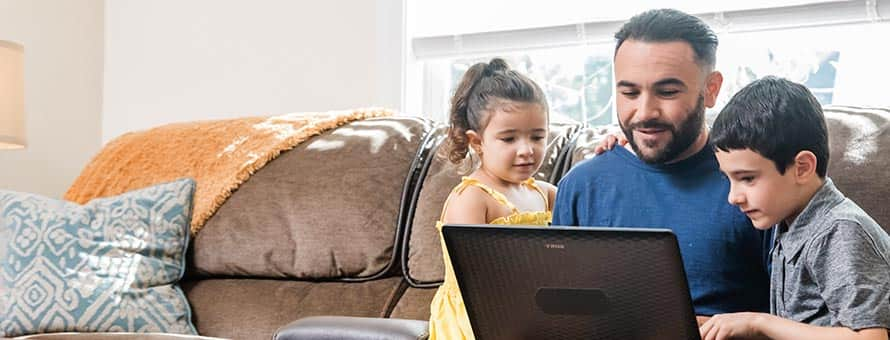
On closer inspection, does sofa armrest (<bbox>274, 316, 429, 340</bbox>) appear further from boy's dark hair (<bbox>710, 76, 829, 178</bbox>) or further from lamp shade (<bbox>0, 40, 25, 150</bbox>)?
lamp shade (<bbox>0, 40, 25, 150</bbox>)

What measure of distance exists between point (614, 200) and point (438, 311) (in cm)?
51

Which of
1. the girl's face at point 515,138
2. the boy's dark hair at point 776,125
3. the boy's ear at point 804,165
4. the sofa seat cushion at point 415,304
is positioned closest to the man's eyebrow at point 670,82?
the boy's dark hair at point 776,125

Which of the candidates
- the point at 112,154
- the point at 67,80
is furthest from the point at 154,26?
the point at 112,154

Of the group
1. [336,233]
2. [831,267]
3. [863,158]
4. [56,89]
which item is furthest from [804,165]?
[56,89]

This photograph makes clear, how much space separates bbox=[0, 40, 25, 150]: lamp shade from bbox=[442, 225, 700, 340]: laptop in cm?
175

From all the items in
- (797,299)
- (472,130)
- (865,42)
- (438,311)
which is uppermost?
(865,42)

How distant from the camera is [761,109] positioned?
150 centimetres

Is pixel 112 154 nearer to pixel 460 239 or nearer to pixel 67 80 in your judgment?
pixel 67 80

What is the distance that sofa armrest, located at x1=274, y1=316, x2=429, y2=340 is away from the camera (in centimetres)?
175

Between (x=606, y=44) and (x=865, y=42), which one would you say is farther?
(x=606, y=44)

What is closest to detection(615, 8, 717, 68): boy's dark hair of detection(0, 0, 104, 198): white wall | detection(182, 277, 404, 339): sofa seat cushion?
detection(182, 277, 404, 339): sofa seat cushion

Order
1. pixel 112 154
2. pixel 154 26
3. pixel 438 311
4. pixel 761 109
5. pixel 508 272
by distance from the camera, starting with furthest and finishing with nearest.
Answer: pixel 154 26
pixel 112 154
pixel 438 311
pixel 761 109
pixel 508 272

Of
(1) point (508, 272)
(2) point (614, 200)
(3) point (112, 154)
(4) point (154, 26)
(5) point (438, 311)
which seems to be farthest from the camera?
(4) point (154, 26)

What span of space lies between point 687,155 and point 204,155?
1467mm
